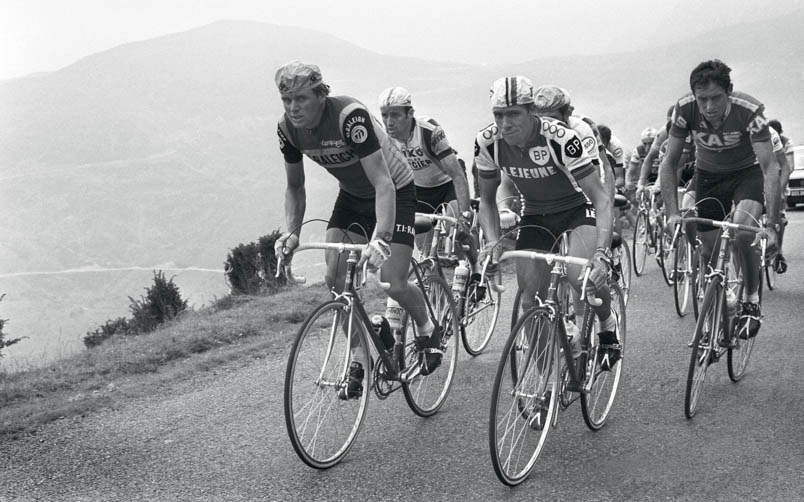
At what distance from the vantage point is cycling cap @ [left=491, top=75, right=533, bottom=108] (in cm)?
465

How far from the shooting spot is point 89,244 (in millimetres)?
155000

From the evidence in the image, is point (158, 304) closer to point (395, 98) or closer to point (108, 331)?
point (108, 331)

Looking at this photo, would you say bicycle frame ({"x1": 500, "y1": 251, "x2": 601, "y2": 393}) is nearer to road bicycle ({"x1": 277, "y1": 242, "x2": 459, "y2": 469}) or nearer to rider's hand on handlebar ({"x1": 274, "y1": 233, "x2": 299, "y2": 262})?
road bicycle ({"x1": 277, "y1": 242, "x2": 459, "y2": 469})

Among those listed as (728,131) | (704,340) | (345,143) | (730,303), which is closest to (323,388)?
(345,143)

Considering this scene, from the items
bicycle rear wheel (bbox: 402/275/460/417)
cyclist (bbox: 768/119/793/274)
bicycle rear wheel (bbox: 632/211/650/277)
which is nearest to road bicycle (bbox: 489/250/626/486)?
bicycle rear wheel (bbox: 402/275/460/417)

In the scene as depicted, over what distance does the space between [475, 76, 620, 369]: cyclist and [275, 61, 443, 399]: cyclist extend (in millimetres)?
551

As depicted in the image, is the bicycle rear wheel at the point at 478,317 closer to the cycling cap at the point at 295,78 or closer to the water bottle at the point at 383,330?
the water bottle at the point at 383,330

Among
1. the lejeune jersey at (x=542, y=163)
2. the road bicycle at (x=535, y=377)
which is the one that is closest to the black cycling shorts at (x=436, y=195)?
the lejeune jersey at (x=542, y=163)

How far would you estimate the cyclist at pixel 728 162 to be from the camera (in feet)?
20.3

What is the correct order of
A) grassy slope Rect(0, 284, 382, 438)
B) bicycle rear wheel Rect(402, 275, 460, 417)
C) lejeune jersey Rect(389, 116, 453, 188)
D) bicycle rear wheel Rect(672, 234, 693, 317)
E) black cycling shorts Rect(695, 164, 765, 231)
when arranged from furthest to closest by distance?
bicycle rear wheel Rect(672, 234, 693, 317)
lejeune jersey Rect(389, 116, 453, 188)
black cycling shorts Rect(695, 164, 765, 231)
grassy slope Rect(0, 284, 382, 438)
bicycle rear wheel Rect(402, 275, 460, 417)

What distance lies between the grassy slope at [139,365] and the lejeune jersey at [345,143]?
8.60ft

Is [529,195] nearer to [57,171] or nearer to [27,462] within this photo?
[27,462]

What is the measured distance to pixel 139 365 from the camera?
25.5 feet

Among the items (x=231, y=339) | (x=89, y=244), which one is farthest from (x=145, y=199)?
(x=231, y=339)
